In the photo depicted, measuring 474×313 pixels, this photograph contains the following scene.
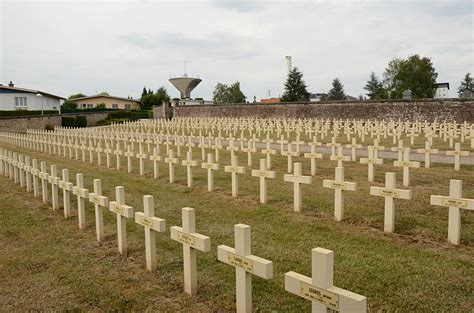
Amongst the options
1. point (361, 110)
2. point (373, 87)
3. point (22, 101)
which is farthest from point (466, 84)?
point (22, 101)

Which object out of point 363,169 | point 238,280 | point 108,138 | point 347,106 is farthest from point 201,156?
point 347,106

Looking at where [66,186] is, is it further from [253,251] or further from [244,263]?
[244,263]

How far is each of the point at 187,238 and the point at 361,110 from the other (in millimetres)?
29890

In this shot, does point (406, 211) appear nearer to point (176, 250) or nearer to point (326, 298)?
point (176, 250)

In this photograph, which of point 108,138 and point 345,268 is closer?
point 345,268

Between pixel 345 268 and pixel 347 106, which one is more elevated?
pixel 347 106

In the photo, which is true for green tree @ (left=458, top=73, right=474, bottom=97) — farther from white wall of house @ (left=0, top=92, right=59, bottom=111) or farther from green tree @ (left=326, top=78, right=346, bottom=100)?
white wall of house @ (left=0, top=92, right=59, bottom=111)

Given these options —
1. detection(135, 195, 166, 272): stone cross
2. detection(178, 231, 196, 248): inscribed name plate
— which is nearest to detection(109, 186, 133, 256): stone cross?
detection(135, 195, 166, 272): stone cross

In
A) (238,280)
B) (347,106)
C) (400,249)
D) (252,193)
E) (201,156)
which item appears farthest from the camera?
(347,106)

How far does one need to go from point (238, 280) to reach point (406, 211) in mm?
4129

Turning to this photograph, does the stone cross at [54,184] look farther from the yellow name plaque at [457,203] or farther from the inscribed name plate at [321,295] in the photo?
the yellow name plaque at [457,203]

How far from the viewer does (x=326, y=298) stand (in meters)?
2.54

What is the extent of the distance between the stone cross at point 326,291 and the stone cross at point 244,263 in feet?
1.29

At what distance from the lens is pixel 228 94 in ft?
297
